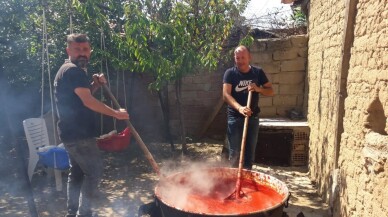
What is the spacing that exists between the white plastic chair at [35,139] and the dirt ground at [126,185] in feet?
0.70

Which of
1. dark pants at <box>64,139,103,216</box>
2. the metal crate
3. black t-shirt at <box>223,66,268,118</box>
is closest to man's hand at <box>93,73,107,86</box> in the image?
dark pants at <box>64,139,103,216</box>

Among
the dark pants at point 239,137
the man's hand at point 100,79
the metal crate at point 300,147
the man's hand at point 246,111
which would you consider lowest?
the metal crate at point 300,147

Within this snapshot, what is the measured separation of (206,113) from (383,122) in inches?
213

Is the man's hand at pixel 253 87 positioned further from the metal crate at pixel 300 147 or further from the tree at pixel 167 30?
the metal crate at pixel 300 147

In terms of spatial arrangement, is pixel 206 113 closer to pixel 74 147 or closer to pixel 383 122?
pixel 74 147

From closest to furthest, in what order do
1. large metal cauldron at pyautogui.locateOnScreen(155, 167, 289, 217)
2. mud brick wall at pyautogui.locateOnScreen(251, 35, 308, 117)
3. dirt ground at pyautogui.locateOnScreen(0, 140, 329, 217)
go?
large metal cauldron at pyautogui.locateOnScreen(155, 167, 289, 217) → dirt ground at pyautogui.locateOnScreen(0, 140, 329, 217) → mud brick wall at pyautogui.locateOnScreen(251, 35, 308, 117)

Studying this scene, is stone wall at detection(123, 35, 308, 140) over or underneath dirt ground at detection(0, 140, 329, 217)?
over

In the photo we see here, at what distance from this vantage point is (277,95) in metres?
6.97

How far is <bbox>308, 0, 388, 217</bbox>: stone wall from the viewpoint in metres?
2.53

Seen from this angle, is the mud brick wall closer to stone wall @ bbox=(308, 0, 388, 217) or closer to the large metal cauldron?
stone wall @ bbox=(308, 0, 388, 217)

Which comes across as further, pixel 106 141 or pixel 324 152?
pixel 106 141

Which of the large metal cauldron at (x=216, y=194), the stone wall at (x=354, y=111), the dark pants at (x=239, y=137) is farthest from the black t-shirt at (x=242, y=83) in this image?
the large metal cauldron at (x=216, y=194)

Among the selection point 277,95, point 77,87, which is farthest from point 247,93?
point 277,95

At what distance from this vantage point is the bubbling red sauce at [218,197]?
101 inches
